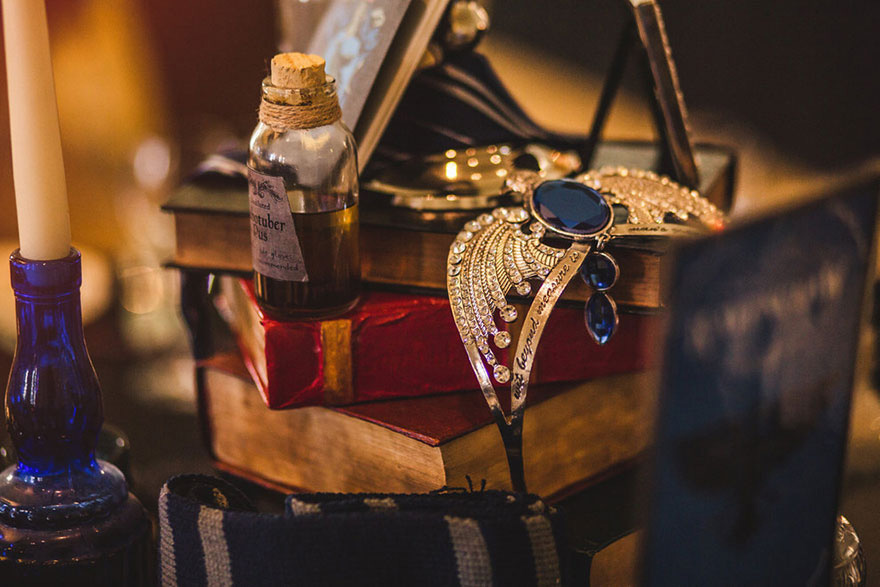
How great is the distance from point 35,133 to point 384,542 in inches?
12.4

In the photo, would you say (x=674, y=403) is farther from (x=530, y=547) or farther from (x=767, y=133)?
(x=767, y=133)

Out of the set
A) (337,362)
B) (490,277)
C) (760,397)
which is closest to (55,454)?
(337,362)

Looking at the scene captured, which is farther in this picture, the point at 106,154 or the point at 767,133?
the point at 106,154

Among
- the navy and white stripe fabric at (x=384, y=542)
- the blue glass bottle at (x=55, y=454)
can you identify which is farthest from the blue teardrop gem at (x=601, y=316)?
the blue glass bottle at (x=55, y=454)

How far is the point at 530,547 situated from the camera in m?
0.50

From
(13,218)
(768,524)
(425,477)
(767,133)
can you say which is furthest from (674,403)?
(13,218)

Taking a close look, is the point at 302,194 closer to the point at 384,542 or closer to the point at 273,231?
the point at 273,231

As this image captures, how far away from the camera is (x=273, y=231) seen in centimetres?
62

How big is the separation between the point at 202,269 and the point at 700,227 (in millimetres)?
389

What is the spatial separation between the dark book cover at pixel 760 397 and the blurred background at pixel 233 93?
621 mm

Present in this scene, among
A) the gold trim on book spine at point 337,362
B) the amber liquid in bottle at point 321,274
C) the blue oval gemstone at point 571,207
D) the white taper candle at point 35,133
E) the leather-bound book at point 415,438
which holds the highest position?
the white taper candle at point 35,133

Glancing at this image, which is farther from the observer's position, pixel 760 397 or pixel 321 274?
pixel 321 274

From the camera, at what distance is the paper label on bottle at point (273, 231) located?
2.01 feet

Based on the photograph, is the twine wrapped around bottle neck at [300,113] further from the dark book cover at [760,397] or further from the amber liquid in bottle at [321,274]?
the dark book cover at [760,397]
